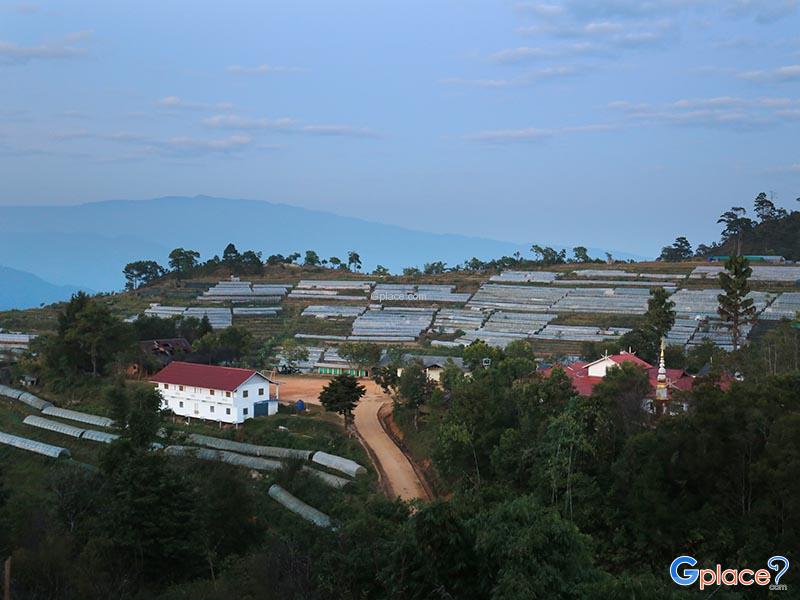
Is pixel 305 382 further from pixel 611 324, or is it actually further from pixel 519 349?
pixel 611 324

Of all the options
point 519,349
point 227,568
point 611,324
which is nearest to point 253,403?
point 519,349

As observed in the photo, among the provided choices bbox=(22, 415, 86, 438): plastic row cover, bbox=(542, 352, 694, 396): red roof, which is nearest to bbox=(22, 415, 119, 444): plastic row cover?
bbox=(22, 415, 86, 438): plastic row cover

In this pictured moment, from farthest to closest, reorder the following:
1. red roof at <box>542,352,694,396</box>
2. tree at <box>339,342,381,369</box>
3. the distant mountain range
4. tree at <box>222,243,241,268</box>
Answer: the distant mountain range, tree at <box>222,243,241,268</box>, tree at <box>339,342,381,369</box>, red roof at <box>542,352,694,396</box>

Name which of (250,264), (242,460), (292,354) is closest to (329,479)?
(242,460)

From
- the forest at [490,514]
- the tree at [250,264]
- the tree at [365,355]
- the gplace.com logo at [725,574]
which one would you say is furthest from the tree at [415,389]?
the tree at [250,264]

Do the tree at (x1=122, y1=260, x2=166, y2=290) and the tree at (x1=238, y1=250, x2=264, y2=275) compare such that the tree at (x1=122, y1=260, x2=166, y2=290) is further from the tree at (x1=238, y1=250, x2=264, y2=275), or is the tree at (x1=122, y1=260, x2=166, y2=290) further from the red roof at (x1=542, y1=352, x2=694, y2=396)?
the red roof at (x1=542, y1=352, x2=694, y2=396)

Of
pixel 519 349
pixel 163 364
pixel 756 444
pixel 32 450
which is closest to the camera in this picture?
pixel 756 444
